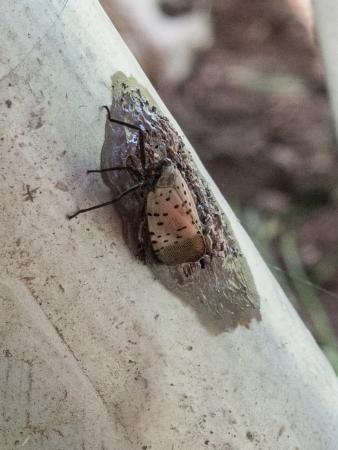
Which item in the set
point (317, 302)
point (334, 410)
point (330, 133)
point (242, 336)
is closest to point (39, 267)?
point (242, 336)

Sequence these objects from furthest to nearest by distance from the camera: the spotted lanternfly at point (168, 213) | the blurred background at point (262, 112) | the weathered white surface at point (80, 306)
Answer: the blurred background at point (262, 112), the spotted lanternfly at point (168, 213), the weathered white surface at point (80, 306)

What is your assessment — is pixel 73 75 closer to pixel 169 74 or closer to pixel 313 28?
pixel 169 74

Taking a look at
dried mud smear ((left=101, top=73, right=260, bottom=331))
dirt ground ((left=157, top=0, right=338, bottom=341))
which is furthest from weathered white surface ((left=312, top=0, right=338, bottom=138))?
dried mud smear ((left=101, top=73, right=260, bottom=331))

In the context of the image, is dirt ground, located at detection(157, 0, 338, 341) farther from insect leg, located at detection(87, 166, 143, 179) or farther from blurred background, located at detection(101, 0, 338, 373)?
insect leg, located at detection(87, 166, 143, 179)

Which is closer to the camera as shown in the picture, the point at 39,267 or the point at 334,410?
the point at 39,267

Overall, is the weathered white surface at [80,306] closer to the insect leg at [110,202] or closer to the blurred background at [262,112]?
the insect leg at [110,202]

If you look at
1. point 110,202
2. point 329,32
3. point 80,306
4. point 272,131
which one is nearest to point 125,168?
point 110,202

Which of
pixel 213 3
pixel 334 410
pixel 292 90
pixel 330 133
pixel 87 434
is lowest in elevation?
pixel 330 133

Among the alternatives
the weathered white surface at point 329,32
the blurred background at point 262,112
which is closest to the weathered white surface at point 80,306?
the weathered white surface at point 329,32
